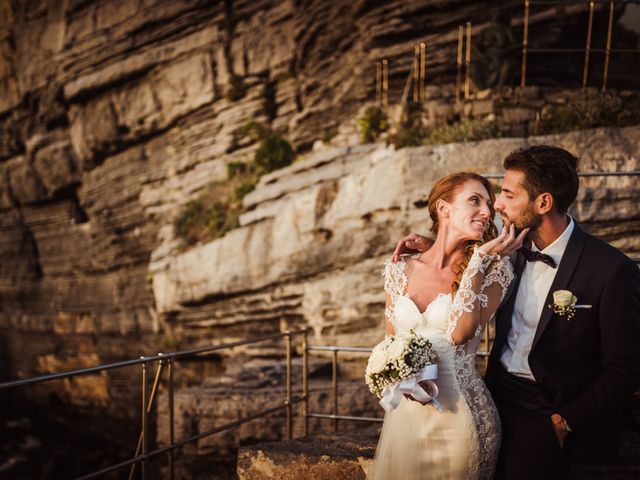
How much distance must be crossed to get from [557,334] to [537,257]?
1.19ft

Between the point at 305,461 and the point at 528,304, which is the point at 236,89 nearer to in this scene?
the point at 305,461

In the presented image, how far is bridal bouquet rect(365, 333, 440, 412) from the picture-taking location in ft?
8.31

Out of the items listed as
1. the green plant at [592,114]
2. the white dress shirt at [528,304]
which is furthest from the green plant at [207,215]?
the white dress shirt at [528,304]

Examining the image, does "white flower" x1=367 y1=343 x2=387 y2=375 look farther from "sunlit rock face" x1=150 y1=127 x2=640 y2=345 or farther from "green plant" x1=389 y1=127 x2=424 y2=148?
"green plant" x1=389 y1=127 x2=424 y2=148

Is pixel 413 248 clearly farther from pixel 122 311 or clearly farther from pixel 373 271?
pixel 122 311

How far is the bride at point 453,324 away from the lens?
260 cm

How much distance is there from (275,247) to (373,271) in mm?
2325

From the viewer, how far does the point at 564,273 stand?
261cm

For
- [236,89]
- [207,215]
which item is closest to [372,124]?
[207,215]

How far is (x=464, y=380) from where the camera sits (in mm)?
2707

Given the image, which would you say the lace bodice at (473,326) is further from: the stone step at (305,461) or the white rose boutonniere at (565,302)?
the stone step at (305,461)

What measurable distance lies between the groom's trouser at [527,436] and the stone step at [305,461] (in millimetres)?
1188

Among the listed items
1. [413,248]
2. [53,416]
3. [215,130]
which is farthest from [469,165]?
[53,416]

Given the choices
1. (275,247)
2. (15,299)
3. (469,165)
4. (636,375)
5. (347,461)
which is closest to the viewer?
(636,375)
